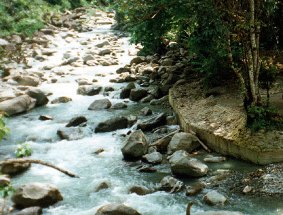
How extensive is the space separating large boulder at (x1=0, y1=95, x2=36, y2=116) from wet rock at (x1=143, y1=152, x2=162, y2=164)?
4580 mm

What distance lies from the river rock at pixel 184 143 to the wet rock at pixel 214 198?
1.62 m

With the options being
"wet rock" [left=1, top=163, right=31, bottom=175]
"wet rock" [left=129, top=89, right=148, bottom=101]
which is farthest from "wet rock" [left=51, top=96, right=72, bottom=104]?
"wet rock" [left=1, top=163, right=31, bottom=175]

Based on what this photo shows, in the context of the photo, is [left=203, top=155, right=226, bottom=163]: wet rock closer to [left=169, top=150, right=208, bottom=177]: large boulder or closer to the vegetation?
[left=169, top=150, right=208, bottom=177]: large boulder

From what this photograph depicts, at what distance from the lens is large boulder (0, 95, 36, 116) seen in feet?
32.1

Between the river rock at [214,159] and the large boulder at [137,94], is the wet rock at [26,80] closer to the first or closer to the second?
the large boulder at [137,94]

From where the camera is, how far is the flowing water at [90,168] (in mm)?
5117

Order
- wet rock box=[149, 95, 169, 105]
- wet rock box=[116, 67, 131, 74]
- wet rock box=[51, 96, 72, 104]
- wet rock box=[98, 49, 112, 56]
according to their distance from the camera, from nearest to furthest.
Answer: wet rock box=[149, 95, 169, 105] < wet rock box=[51, 96, 72, 104] < wet rock box=[116, 67, 131, 74] < wet rock box=[98, 49, 112, 56]

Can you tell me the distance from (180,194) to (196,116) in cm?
232

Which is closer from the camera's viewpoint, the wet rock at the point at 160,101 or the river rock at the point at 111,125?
the river rock at the point at 111,125

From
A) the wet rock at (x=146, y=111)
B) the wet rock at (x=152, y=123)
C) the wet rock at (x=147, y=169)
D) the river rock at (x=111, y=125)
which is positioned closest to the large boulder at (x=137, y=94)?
the wet rock at (x=146, y=111)

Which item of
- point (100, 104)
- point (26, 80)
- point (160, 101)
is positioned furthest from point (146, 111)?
point (26, 80)

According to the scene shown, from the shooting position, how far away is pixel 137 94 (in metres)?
10.6

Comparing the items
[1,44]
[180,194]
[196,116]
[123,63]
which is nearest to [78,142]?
[196,116]

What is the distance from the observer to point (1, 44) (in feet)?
50.3
